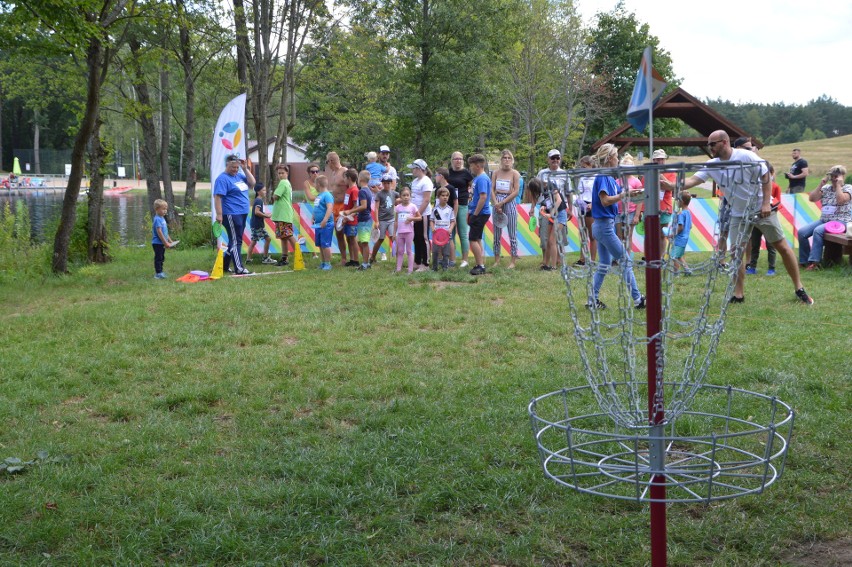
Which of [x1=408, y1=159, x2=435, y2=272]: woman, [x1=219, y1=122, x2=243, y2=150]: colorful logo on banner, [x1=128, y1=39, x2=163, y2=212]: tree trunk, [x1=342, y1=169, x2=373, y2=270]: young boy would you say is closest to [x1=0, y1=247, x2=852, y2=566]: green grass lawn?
[x1=408, y1=159, x2=435, y2=272]: woman

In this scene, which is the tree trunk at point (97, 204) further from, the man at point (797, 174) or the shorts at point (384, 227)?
the man at point (797, 174)

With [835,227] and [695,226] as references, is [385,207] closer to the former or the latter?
[695,226]

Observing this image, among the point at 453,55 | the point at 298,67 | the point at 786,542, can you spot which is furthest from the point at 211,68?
the point at 786,542

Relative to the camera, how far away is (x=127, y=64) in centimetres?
1745

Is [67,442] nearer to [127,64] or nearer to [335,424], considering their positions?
[335,424]

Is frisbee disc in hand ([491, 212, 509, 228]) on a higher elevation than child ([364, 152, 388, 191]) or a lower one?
lower

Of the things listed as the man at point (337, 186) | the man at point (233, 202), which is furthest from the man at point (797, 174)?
the man at point (233, 202)

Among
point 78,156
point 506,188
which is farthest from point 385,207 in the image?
point 78,156

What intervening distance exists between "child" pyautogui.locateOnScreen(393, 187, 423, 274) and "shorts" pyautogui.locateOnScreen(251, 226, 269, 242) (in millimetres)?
3799

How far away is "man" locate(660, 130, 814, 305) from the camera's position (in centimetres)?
256

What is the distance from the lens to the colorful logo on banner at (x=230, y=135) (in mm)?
14117

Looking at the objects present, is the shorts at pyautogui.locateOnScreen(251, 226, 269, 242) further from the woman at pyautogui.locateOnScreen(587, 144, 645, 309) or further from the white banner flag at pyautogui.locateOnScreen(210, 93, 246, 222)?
the woman at pyautogui.locateOnScreen(587, 144, 645, 309)

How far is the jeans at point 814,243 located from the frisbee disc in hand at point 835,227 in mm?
82

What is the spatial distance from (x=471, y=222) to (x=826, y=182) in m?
6.27
